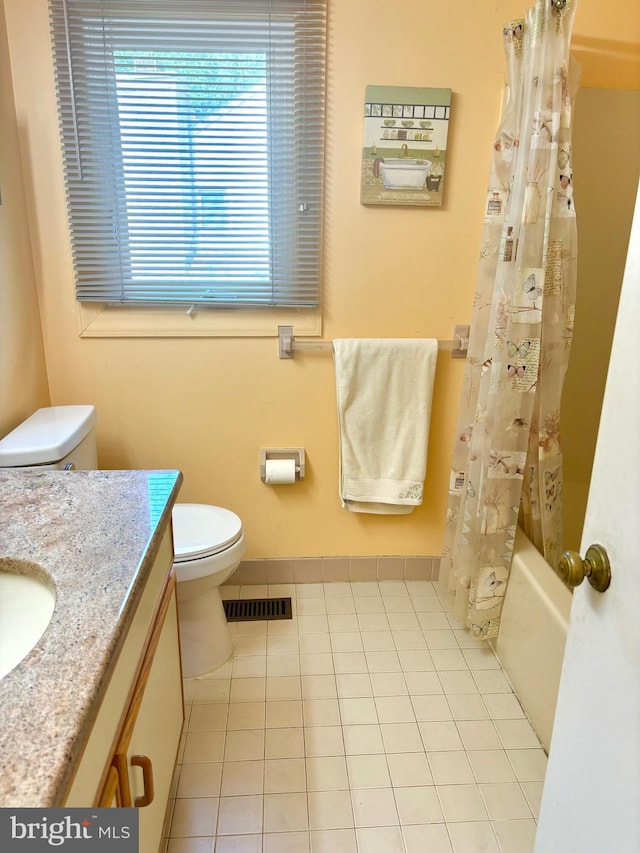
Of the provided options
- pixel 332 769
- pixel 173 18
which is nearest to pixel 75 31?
pixel 173 18

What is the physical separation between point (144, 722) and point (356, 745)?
2.66ft

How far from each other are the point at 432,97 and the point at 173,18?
866 mm

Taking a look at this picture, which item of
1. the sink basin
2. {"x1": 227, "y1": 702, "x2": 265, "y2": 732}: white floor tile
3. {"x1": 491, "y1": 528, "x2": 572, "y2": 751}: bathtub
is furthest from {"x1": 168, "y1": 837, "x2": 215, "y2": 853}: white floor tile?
{"x1": 491, "y1": 528, "x2": 572, "y2": 751}: bathtub

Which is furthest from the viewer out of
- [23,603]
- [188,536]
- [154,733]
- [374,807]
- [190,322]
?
[190,322]

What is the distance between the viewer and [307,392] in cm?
218

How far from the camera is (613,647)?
821mm

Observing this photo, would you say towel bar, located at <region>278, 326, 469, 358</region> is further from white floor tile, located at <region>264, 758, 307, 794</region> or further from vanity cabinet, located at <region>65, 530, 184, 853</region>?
white floor tile, located at <region>264, 758, 307, 794</region>

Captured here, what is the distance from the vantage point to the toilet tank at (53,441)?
159 cm

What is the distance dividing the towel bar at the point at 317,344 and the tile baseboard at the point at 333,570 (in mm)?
884

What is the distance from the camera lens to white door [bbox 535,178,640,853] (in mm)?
773

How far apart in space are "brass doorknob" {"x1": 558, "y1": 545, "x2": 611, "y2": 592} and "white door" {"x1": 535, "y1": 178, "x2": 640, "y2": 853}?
0.01 m

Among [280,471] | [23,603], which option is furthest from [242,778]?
[280,471]

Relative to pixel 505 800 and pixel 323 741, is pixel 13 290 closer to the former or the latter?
pixel 323 741

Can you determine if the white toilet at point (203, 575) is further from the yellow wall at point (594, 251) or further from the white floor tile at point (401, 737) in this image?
the yellow wall at point (594, 251)
